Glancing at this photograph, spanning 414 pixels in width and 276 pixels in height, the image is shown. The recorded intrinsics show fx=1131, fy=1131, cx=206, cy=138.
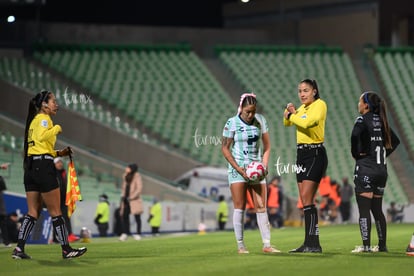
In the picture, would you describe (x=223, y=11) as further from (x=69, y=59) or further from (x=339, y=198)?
(x=339, y=198)

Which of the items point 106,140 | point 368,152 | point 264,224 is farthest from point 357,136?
point 106,140

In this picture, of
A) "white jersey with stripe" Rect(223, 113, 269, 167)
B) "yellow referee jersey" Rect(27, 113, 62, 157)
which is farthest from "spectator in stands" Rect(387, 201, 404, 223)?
"yellow referee jersey" Rect(27, 113, 62, 157)

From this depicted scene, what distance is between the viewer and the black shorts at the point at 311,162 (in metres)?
15.1

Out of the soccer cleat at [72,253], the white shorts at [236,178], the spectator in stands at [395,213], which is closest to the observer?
the soccer cleat at [72,253]

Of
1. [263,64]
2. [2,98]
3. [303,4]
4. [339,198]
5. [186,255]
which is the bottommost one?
[186,255]

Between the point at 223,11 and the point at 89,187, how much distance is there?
2053 cm

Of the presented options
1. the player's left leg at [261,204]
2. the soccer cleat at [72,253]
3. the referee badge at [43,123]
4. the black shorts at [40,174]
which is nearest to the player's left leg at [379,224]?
the player's left leg at [261,204]

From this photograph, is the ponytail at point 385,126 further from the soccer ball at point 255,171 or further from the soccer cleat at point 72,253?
the soccer cleat at point 72,253

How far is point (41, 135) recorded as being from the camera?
1455 centimetres

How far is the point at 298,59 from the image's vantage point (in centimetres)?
4559

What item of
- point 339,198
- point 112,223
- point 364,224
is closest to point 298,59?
point 339,198

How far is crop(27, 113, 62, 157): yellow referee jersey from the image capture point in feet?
47.8

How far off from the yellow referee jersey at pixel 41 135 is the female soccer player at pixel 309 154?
3.09m

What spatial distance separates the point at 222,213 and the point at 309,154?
18109 millimetres
